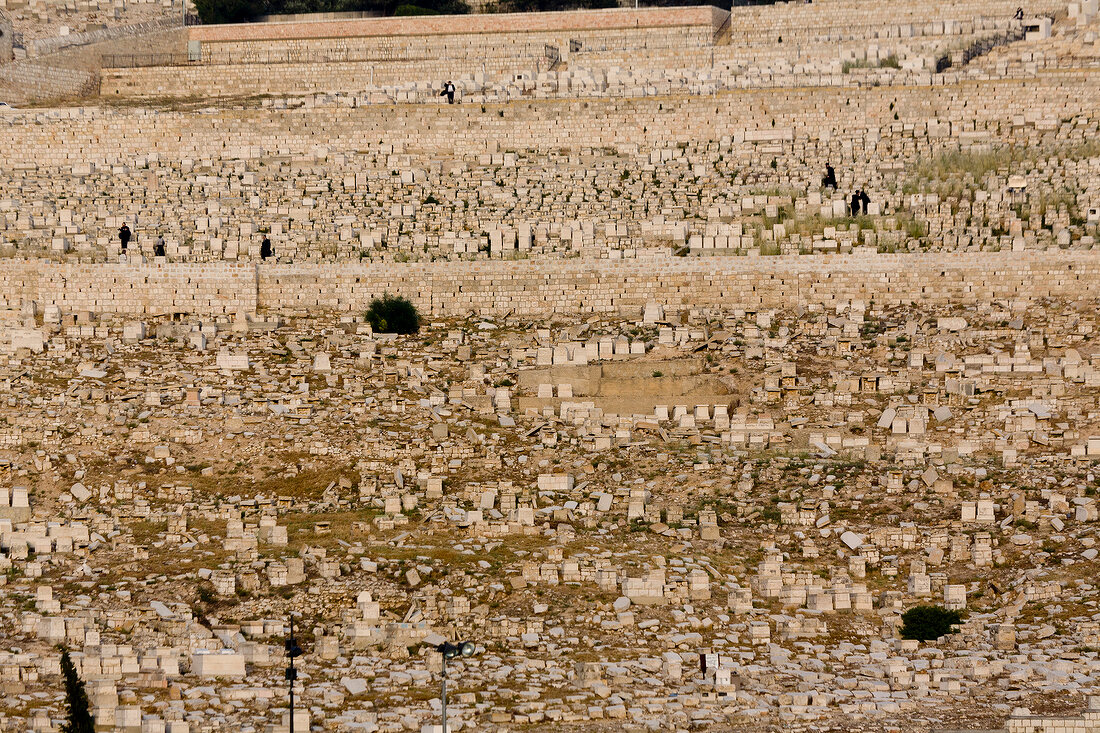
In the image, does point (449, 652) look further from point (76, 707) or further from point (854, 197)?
point (854, 197)

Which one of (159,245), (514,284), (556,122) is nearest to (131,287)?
(159,245)

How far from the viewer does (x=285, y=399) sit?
2758 cm

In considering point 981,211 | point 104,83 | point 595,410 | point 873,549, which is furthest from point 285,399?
point 104,83

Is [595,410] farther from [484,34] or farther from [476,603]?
[484,34]

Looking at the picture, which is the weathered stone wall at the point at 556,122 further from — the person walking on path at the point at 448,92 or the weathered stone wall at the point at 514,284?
the weathered stone wall at the point at 514,284

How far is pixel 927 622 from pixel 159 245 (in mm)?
12986

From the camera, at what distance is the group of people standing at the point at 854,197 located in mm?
30609

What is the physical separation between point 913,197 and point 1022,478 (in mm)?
6134

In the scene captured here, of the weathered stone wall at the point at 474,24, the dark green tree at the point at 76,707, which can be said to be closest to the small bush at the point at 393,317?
the dark green tree at the point at 76,707

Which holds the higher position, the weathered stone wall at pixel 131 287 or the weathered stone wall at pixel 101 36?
the weathered stone wall at pixel 101 36

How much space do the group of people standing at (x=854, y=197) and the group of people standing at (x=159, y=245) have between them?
8066 millimetres

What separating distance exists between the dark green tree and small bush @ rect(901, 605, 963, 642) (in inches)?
340

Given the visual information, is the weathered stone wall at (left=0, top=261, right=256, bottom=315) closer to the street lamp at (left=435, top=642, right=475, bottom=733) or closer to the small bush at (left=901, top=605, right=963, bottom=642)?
the street lamp at (left=435, top=642, right=475, bottom=733)

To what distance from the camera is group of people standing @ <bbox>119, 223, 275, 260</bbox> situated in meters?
30.5
